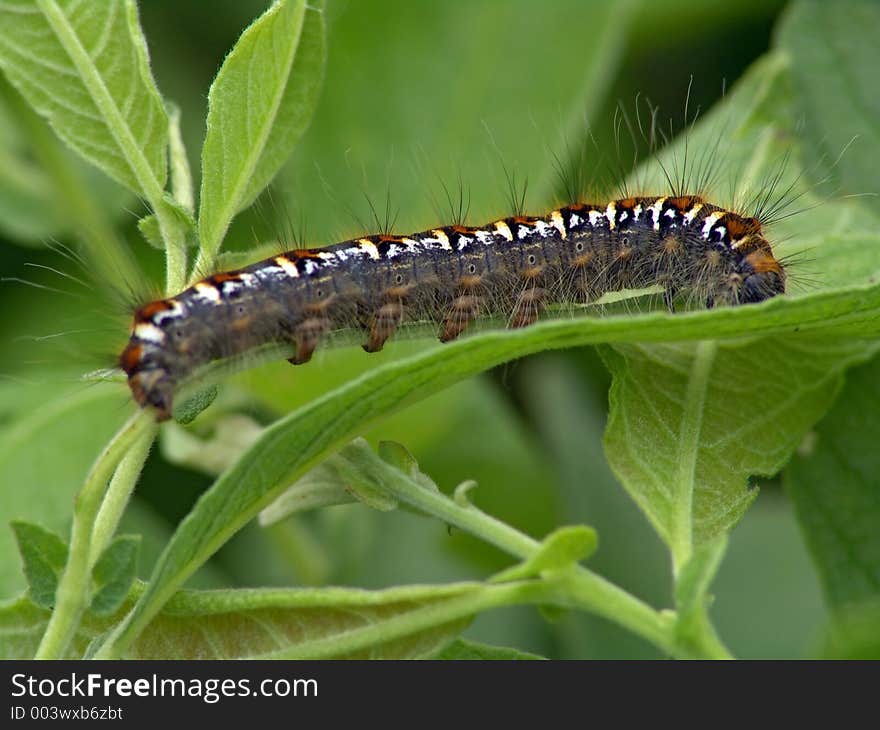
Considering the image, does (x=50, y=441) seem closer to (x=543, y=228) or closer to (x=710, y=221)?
(x=543, y=228)

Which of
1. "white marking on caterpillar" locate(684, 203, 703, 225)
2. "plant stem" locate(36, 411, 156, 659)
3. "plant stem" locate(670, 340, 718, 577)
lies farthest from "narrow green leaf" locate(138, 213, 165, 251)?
"white marking on caterpillar" locate(684, 203, 703, 225)

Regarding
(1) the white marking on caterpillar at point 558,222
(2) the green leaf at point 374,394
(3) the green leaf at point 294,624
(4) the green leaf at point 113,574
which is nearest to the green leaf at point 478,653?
(3) the green leaf at point 294,624

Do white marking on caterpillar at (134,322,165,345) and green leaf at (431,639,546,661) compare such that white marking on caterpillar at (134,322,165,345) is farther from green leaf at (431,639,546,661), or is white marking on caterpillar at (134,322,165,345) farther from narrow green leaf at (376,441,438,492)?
green leaf at (431,639,546,661)

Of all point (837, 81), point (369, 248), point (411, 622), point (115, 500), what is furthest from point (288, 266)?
point (837, 81)
